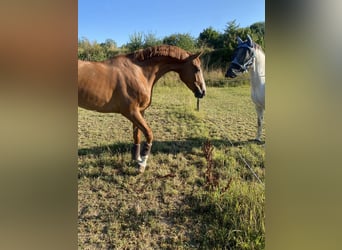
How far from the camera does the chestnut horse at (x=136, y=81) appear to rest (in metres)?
1.83

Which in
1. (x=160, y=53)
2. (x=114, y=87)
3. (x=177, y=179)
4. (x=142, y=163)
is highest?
(x=160, y=53)

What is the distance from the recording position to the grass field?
185cm

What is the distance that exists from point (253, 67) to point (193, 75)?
0.37 m

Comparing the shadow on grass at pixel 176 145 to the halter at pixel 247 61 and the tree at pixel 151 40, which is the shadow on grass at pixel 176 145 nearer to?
the halter at pixel 247 61

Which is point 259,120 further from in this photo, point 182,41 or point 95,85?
point 95,85

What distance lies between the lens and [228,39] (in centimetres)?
193

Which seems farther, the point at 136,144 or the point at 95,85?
the point at 136,144

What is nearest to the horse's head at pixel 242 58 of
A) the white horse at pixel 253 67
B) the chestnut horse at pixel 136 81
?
the white horse at pixel 253 67

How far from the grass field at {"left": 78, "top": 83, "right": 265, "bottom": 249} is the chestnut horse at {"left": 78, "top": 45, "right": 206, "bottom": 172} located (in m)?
0.05

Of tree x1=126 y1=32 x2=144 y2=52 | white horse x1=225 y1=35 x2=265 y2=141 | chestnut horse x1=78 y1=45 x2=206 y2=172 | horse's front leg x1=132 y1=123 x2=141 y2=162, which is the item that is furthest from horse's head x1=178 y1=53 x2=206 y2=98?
horse's front leg x1=132 y1=123 x2=141 y2=162

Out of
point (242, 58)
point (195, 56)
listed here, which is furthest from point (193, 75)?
point (242, 58)

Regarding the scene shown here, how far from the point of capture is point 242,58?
196cm
